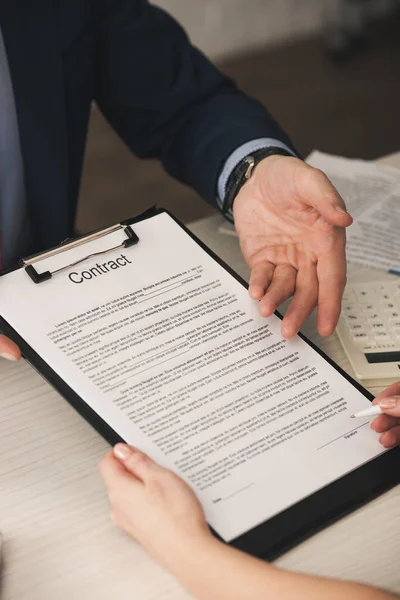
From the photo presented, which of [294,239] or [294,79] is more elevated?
[294,239]

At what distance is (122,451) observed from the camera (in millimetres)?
675

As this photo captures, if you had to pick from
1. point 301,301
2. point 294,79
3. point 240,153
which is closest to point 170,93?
point 240,153

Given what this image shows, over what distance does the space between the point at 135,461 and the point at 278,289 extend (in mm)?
297

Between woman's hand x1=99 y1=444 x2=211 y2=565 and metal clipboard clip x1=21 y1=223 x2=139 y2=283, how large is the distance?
0.24 m

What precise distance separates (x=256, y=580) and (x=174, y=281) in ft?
1.17

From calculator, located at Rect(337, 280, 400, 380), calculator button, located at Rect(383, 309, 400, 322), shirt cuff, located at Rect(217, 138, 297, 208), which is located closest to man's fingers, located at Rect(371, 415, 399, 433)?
calculator, located at Rect(337, 280, 400, 380)

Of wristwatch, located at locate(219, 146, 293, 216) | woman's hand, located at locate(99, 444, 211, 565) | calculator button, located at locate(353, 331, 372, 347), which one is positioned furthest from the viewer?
wristwatch, located at locate(219, 146, 293, 216)

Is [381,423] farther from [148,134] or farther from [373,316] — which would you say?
[148,134]

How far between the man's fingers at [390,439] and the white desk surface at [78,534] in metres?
0.05

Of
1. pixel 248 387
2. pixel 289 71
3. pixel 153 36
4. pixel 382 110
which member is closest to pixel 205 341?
pixel 248 387

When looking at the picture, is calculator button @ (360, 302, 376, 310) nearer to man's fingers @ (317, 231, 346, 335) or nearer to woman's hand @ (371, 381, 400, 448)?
man's fingers @ (317, 231, 346, 335)

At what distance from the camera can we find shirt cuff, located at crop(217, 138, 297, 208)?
108cm

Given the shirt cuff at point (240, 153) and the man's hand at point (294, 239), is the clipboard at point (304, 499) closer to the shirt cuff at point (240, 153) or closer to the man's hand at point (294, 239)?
the man's hand at point (294, 239)

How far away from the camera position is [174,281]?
0.85 m
